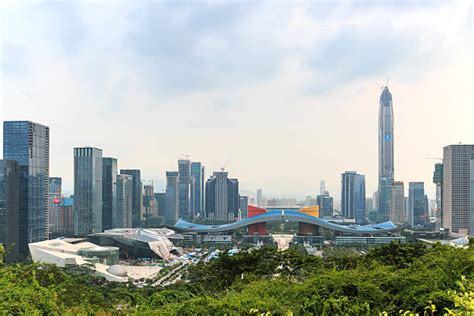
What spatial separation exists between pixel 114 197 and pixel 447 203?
99.1ft

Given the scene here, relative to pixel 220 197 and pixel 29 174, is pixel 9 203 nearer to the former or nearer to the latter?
pixel 29 174

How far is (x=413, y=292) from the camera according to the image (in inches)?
157

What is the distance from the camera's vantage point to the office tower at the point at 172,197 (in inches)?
2132

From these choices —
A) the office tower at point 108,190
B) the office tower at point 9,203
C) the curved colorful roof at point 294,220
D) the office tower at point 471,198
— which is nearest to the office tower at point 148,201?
the office tower at point 108,190

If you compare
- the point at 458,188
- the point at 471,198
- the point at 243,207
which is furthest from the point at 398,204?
the point at 243,207

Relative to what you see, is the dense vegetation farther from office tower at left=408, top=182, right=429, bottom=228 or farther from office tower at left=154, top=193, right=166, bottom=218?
office tower at left=154, top=193, right=166, bottom=218

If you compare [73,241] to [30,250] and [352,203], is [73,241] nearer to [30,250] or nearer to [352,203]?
[30,250]

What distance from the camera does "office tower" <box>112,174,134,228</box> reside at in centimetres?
4194

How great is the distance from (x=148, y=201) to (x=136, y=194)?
7163 mm

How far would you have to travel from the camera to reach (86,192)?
36.5 metres

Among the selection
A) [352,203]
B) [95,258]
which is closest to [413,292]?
[95,258]

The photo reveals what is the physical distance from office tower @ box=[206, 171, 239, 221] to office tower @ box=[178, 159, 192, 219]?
3705 mm

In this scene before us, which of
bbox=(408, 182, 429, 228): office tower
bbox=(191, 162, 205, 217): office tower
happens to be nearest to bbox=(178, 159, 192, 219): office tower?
bbox=(191, 162, 205, 217): office tower

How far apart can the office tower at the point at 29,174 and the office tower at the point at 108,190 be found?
10764mm
